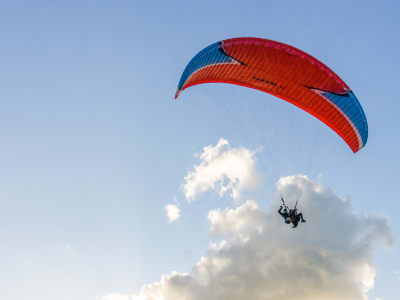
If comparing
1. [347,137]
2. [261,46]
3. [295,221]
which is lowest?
[295,221]

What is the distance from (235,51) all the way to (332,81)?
16.4 feet

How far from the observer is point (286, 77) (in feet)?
68.6

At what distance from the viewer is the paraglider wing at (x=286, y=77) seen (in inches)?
776

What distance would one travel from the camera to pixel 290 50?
1972 cm

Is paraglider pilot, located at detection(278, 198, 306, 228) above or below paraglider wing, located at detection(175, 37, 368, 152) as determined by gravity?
below

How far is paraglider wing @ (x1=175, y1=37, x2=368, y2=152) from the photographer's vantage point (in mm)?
19719

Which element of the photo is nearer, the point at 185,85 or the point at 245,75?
the point at 185,85

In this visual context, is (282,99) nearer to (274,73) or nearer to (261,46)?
(274,73)

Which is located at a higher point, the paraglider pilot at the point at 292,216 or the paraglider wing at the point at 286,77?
the paraglider wing at the point at 286,77

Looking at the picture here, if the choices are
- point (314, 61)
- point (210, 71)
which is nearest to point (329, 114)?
point (314, 61)

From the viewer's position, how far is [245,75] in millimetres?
21453

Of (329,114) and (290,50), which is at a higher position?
(290,50)

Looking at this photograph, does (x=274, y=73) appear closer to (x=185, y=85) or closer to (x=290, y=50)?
(x=290, y=50)

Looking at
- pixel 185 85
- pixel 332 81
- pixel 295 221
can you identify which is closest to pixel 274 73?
pixel 332 81
